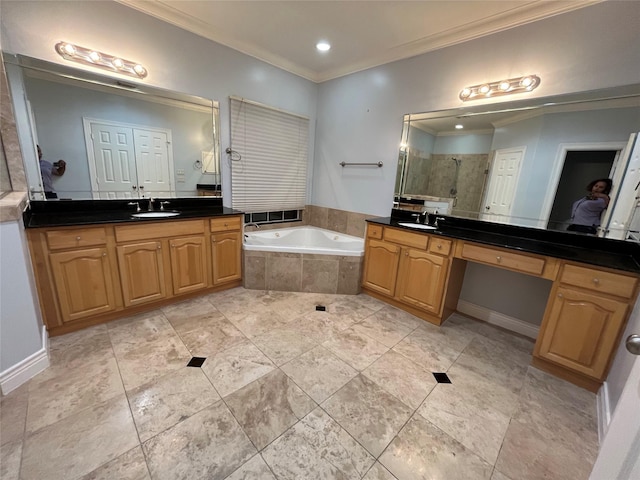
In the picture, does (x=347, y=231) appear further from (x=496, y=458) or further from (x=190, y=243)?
(x=496, y=458)

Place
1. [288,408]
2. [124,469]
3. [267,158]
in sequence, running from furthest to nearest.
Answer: [267,158]
[288,408]
[124,469]

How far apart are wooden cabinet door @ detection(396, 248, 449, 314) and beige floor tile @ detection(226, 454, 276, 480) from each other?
182 centimetres

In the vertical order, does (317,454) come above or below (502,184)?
below

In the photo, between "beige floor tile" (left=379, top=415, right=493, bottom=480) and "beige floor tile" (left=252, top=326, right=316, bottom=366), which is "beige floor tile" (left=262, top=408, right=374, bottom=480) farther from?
"beige floor tile" (left=252, top=326, right=316, bottom=366)

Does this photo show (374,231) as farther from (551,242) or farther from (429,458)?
(429,458)

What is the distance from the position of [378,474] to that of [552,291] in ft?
5.32

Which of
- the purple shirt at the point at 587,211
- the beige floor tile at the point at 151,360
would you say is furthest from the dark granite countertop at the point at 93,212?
the purple shirt at the point at 587,211

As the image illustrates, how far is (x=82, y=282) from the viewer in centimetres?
198

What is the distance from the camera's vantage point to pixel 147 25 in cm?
234

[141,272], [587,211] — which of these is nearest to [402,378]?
[587,211]

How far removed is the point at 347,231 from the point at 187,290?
6.84ft

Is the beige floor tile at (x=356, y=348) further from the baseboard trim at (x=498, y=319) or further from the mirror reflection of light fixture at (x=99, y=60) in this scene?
the mirror reflection of light fixture at (x=99, y=60)

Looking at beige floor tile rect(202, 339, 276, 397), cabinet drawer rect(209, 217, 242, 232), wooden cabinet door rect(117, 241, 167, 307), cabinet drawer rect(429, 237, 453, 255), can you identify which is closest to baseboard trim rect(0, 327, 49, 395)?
wooden cabinet door rect(117, 241, 167, 307)

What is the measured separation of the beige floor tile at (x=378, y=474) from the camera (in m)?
1.17
